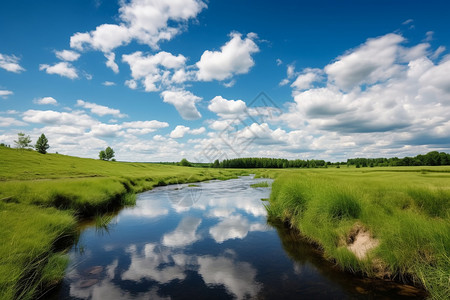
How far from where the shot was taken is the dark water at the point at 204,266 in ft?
21.1

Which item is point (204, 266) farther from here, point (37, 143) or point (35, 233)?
point (37, 143)

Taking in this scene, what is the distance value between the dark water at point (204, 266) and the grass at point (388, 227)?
51 cm

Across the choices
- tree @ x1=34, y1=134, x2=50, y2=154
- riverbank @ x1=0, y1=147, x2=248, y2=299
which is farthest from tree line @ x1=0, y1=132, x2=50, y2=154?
riverbank @ x1=0, y1=147, x2=248, y2=299

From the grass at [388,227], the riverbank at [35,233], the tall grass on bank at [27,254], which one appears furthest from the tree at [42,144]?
the grass at [388,227]

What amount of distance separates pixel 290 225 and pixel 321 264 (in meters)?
5.13

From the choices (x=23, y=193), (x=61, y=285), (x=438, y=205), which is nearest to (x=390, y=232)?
(x=438, y=205)

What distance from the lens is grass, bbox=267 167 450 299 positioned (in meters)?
5.71

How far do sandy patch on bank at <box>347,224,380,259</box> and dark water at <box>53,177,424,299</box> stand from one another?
2.94 ft

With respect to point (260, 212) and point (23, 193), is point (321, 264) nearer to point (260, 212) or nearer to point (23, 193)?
point (260, 212)

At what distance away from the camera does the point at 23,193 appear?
12.8 meters

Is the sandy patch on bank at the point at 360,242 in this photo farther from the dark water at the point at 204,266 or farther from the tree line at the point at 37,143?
the tree line at the point at 37,143

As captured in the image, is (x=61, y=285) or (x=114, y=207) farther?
(x=114, y=207)

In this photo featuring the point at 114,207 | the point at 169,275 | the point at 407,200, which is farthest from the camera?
the point at 114,207

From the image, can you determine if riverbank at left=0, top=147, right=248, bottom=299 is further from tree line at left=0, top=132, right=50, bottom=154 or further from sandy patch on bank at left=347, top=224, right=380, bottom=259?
tree line at left=0, top=132, right=50, bottom=154
